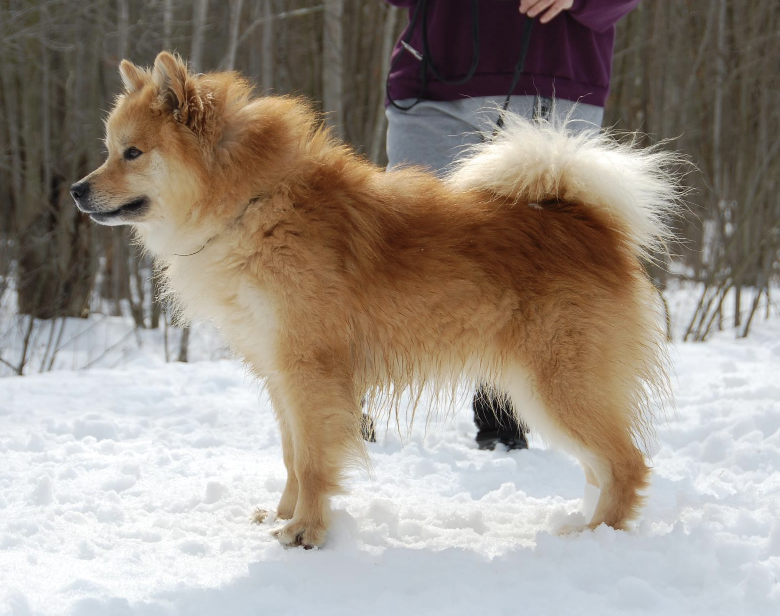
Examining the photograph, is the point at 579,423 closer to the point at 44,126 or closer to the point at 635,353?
the point at 635,353

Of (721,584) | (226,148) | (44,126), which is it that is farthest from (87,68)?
(721,584)

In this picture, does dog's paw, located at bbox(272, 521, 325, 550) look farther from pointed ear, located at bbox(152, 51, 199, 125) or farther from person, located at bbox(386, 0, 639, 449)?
pointed ear, located at bbox(152, 51, 199, 125)

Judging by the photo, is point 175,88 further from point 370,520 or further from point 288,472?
point 370,520

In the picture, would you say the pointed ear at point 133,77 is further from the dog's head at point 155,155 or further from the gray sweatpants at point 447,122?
the gray sweatpants at point 447,122

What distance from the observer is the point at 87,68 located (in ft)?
30.8

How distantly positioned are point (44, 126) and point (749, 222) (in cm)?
839

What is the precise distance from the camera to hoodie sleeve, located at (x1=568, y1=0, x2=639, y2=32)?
333cm

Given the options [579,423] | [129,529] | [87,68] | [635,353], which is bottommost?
[129,529]

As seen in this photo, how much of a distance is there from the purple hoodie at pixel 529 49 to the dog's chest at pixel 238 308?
1595mm

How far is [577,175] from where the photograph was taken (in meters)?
2.85

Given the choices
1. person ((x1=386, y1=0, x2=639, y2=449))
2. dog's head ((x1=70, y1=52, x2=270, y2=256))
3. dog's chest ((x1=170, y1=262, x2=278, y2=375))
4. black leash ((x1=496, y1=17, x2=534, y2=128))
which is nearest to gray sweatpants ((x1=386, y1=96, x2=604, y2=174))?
person ((x1=386, y1=0, x2=639, y2=449))

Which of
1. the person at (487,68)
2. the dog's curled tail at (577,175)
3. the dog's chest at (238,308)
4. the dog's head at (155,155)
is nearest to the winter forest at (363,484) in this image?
the dog's curled tail at (577,175)

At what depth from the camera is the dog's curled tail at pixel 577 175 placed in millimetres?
2832

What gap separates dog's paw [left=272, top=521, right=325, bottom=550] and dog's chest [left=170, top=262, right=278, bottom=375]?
0.59 meters
